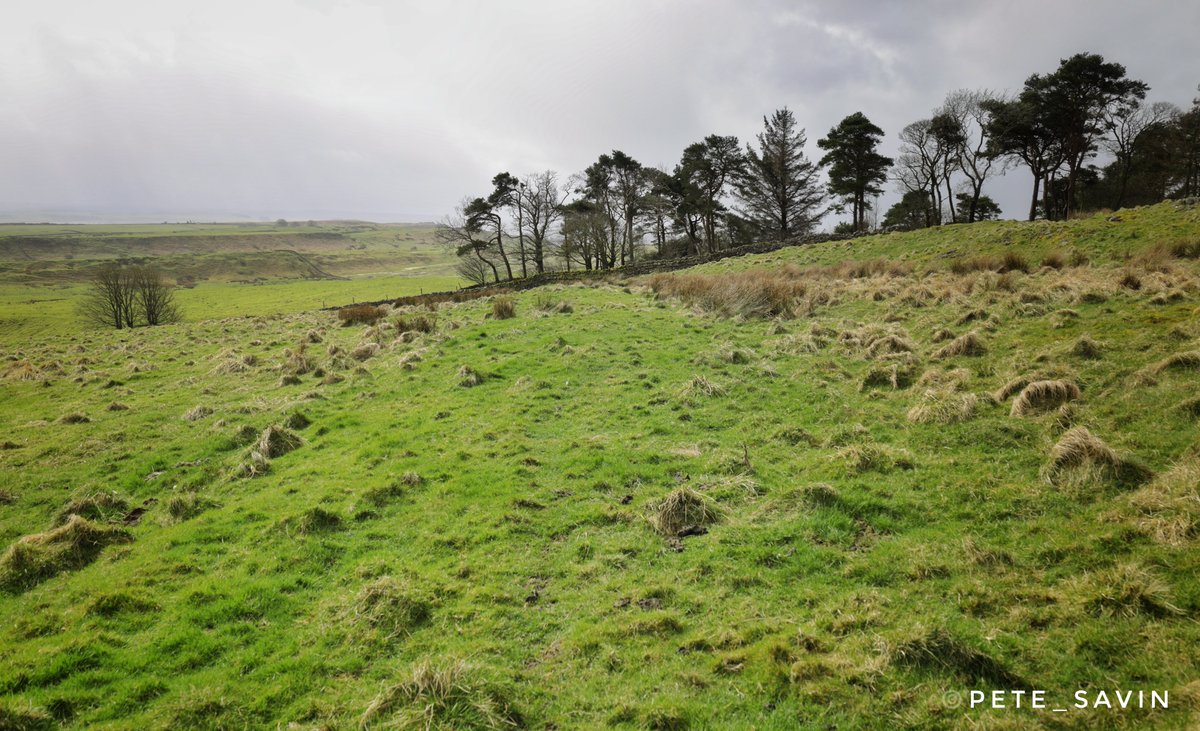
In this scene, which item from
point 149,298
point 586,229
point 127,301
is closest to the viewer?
point 127,301

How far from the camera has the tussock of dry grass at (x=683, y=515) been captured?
805cm

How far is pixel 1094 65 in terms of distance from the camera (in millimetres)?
34312

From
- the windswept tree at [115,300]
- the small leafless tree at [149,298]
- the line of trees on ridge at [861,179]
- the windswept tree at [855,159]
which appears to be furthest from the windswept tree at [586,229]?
the windswept tree at [115,300]

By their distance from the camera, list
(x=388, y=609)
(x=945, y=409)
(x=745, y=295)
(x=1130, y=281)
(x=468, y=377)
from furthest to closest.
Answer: (x=745, y=295), (x=468, y=377), (x=1130, y=281), (x=945, y=409), (x=388, y=609)

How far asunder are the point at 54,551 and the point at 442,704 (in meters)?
8.33

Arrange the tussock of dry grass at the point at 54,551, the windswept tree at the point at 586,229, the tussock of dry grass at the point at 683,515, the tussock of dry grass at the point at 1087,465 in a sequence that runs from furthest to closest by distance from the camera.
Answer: the windswept tree at the point at 586,229, the tussock of dry grass at the point at 683,515, the tussock of dry grass at the point at 54,551, the tussock of dry grass at the point at 1087,465

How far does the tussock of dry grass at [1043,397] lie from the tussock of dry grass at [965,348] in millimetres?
3759

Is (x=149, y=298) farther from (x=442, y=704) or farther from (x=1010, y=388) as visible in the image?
(x=1010, y=388)

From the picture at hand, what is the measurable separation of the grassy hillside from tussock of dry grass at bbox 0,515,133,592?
46mm

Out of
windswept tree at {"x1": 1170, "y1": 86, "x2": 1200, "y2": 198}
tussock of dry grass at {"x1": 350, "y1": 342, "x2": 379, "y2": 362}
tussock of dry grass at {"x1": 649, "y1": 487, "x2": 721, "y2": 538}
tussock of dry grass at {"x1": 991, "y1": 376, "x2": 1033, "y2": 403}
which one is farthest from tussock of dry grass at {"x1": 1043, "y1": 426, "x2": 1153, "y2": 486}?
windswept tree at {"x1": 1170, "y1": 86, "x2": 1200, "y2": 198}

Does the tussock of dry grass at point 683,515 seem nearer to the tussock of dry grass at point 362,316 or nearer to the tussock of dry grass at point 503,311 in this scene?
the tussock of dry grass at point 503,311

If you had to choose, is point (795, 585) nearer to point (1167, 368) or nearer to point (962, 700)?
point (962, 700)

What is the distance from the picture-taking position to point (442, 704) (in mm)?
4945

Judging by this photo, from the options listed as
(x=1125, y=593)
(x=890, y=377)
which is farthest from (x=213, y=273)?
(x=1125, y=593)
